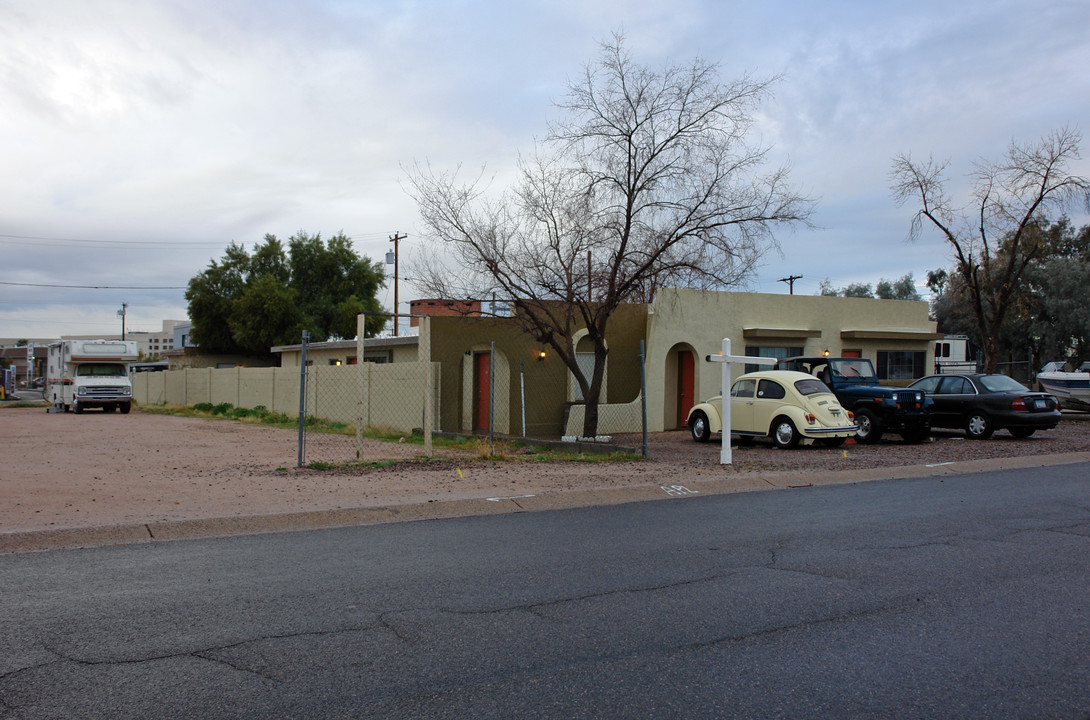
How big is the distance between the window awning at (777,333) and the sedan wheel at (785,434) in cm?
753

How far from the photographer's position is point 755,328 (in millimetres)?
25141

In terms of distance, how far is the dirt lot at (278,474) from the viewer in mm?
9352

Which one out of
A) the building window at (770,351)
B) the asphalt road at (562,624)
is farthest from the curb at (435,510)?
the building window at (770,351)

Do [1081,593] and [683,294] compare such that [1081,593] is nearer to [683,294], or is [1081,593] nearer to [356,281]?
[683,294]

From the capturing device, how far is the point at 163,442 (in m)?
18.7

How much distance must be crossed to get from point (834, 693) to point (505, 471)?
9055mm

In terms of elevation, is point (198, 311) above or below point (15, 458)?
above

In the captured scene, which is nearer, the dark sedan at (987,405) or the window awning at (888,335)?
the dark sedan at (987,405)

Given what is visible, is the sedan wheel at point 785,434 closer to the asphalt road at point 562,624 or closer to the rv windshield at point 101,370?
the asphalt road at point 562,624

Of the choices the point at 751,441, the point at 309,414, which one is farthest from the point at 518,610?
the point at 309,414

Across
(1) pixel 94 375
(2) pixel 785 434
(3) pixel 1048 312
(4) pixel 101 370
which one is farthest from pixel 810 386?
(3) pixel 1048 312

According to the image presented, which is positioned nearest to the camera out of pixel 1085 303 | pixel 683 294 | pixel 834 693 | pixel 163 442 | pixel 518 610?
pixel 834 693

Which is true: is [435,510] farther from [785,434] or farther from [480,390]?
[480,390]

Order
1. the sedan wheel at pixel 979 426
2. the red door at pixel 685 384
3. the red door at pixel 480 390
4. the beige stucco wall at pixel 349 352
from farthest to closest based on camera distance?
the red door at pixel 685 384 → the beige stucco wall at pixel 349 352 → the red door at pixel 480 390 → the sedan wheel at pixel 979 426
